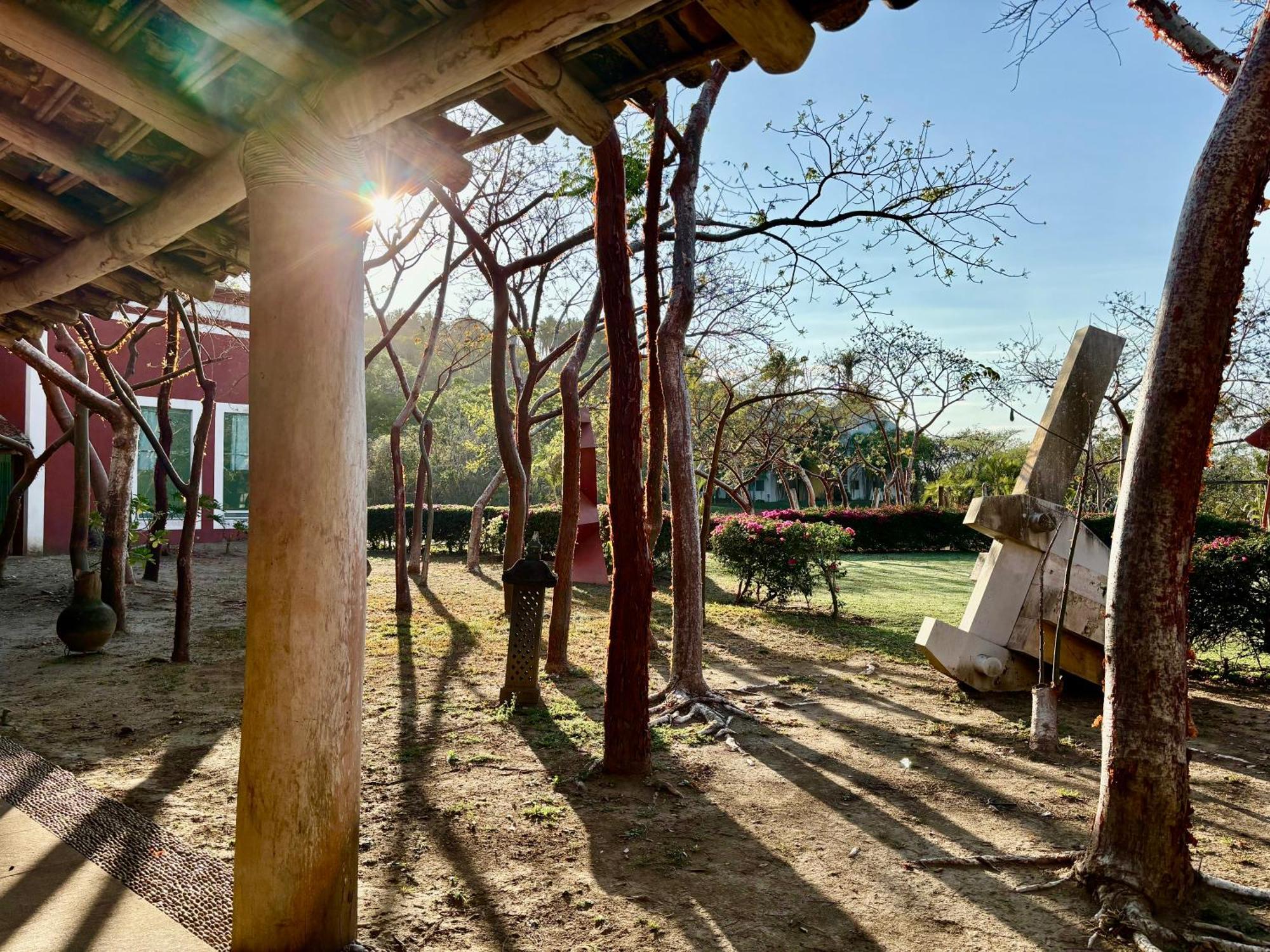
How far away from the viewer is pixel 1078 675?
6363mm

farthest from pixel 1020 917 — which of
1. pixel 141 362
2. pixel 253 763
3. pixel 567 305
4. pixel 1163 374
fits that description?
pixel 141 362

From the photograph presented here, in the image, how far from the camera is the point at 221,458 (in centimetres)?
1689

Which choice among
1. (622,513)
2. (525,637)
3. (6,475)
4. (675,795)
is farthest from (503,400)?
(6,475)

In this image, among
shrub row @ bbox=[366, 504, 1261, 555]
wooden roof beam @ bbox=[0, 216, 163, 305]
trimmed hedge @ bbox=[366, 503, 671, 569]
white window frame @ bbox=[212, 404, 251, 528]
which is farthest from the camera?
white window frame @ bbox=[212, 404, 251, 528]

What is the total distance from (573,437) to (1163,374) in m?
4.24

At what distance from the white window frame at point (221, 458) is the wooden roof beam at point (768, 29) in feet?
55.6

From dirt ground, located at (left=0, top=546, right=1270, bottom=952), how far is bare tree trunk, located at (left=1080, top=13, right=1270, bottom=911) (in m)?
0.29

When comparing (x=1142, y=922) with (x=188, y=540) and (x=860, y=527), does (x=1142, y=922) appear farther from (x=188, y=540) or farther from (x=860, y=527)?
(x=860, y=527)

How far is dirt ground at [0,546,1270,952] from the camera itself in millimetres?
2961

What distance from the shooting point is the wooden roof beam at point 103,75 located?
233 centimetres

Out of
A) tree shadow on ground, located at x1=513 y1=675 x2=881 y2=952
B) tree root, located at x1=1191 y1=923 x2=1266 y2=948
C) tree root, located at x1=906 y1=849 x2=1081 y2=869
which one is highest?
tree root, located at x1=1191 y1=923 x2=1266 y2=948

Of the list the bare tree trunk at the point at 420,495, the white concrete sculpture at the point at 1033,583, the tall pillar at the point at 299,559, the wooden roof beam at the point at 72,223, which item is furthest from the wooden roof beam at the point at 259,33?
the bare tree trunk at the point at 420,495

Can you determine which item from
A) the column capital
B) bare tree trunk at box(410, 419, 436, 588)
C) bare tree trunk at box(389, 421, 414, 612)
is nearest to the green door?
bare tree trunk at box(410, 419, 436, 588)

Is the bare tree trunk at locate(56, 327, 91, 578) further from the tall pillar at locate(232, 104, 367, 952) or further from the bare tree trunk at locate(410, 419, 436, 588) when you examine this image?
the tall pillar at locate(232, 104, 367, 952)
